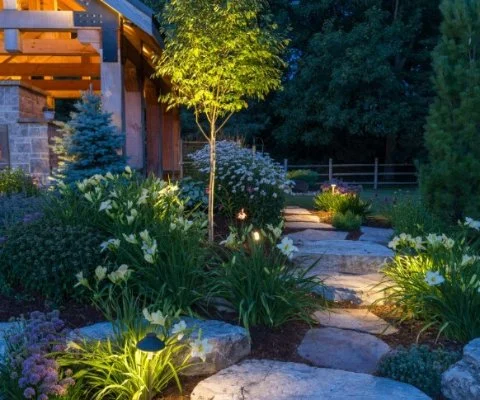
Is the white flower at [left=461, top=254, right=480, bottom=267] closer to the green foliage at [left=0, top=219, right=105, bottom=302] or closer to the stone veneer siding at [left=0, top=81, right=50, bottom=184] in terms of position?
the green foliage at [left=0, top=219, right=105, bottom=302]

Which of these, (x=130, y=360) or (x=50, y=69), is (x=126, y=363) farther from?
(x=50, y=69)

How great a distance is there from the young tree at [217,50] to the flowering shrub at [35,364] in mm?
3271

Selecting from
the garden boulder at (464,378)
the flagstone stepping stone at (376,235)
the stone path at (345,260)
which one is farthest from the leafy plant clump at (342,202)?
the garden boulder at (464,378)

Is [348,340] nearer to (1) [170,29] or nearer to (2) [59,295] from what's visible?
(2) [59,295]

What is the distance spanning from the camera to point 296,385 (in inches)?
128

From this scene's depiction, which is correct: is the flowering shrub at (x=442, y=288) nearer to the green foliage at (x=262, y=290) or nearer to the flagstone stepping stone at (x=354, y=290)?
the flagstone stepping stone at (x=354, y=290)

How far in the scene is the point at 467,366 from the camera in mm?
3307

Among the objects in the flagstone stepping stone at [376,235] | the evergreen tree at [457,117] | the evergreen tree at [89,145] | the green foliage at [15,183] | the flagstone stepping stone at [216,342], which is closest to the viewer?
the flagstone stepping stone at [216,342]

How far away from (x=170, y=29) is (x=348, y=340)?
14.6ft

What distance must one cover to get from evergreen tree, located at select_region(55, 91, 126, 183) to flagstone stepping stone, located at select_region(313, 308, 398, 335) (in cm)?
463

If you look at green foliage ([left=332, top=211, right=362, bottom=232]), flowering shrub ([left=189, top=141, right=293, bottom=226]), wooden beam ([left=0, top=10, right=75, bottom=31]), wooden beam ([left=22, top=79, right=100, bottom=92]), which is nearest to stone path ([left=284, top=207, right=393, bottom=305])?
green foliage ([left=332, top=211, right=362, bottom=232])

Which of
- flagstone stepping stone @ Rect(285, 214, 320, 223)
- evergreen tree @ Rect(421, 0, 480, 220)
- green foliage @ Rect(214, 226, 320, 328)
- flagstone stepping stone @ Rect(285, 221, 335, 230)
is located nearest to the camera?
green foliage @ Rect(214, 226, 320, 328)

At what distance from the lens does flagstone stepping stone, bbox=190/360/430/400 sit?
10.3 feet

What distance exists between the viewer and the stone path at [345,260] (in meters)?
5.20
